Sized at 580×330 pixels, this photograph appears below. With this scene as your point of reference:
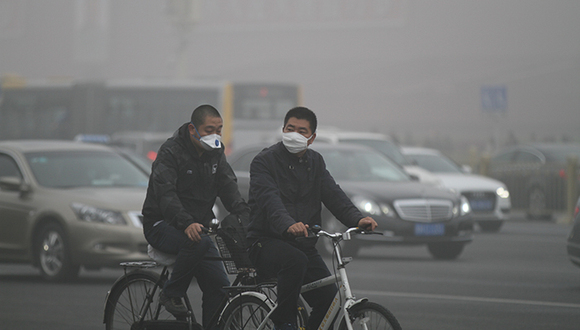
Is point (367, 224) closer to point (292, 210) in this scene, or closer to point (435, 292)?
point (292, 210)

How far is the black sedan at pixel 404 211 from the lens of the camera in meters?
13.2

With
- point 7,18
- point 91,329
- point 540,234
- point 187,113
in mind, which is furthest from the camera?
point 7,18

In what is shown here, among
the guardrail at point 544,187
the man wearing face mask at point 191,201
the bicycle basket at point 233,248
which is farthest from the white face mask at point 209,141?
the guardrail at point 544,187

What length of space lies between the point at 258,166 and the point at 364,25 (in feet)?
346

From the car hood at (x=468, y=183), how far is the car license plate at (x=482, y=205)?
239 millimetres

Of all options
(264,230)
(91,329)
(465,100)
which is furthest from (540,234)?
(465,100)

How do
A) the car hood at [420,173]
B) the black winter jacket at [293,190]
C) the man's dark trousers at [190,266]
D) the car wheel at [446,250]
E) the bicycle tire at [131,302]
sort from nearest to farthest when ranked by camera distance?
the black winter jacket at [293,190], the man's dark trousers at [190,266], the bicycle tire at [131,302], the car wheel at [446,250], the car hood at [420,173]

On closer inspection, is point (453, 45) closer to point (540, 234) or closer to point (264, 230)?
point (540, 234)

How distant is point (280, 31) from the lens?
114 meters

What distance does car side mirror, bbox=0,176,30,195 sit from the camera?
35.2 ft

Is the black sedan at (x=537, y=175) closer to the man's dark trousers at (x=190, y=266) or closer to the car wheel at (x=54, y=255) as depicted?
the car wheel at (x=54, y=255)

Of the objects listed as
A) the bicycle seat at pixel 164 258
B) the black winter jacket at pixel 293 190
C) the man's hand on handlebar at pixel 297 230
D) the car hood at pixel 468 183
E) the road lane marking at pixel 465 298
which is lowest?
the road lane marking at pixel 465 298

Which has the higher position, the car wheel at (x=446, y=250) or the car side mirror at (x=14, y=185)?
the car side mirror at (x=14, y=185)

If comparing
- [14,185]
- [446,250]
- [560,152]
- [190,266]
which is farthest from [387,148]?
[190,266]
